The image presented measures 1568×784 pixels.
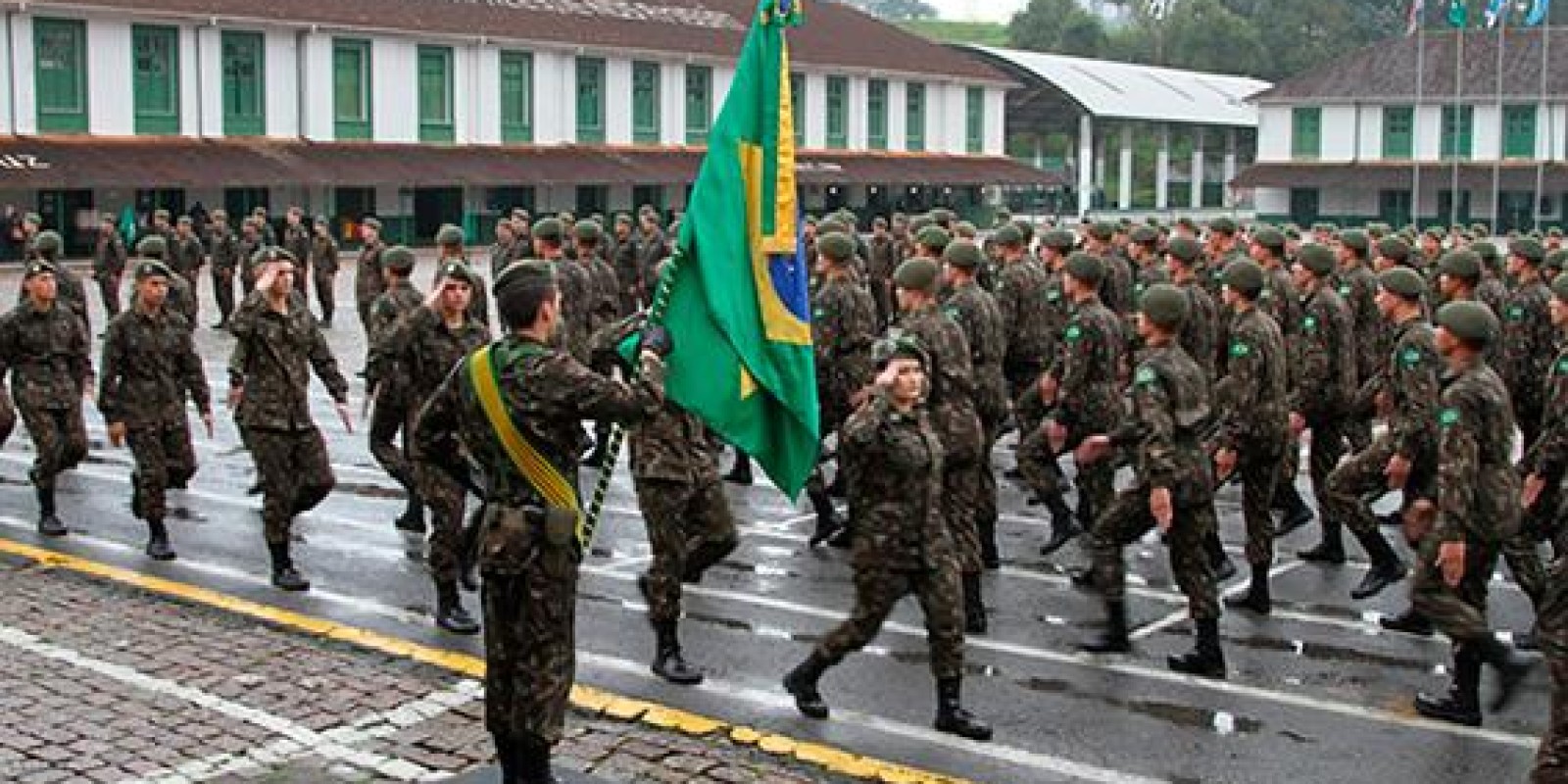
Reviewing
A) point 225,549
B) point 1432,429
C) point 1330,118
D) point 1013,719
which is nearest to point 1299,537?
point 1432,429

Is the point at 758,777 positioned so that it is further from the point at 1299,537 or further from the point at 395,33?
the point at 395,33

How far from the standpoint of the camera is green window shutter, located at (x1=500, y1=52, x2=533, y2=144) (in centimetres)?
4834

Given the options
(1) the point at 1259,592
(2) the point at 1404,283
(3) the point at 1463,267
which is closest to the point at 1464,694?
(1) the point at 1259,592

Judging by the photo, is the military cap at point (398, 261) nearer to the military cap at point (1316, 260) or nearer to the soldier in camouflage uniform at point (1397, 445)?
the military cap at point (1316, 260)

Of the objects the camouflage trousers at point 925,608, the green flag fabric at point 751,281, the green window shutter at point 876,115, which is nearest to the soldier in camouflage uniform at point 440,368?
the green flag fabric at point 751,281

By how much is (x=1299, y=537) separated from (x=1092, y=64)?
6263 cm

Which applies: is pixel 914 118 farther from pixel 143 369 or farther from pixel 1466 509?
pixel 1466 509

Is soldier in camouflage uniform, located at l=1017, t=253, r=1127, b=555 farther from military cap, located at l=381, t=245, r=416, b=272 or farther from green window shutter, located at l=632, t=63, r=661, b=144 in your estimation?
green window shutter, located at l=632, t=63, r=661, b=144

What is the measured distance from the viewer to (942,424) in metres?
9.72

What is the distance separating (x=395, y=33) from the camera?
45250 millimetres

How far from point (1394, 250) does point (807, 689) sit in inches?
375

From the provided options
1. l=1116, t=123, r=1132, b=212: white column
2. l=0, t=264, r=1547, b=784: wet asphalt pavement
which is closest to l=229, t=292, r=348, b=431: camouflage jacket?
l=0, t=264, r=1547, b=784: wet asphalt pavement

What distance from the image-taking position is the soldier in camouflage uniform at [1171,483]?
9070mm

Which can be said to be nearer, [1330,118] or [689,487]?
[689,487]
